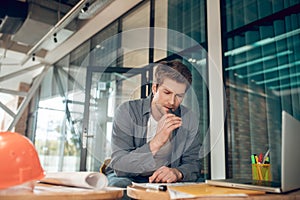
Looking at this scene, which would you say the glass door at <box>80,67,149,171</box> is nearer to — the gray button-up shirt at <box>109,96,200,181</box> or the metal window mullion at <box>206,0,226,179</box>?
the gray button-up shirt at <box>109,96,200,181</box>

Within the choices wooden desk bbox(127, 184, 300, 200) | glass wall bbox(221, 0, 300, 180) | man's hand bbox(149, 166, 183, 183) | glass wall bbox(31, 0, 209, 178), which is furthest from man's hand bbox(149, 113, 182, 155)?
glass wall bbox(221, 0, 300, 180)

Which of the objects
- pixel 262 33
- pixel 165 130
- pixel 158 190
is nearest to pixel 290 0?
pixel 262 33

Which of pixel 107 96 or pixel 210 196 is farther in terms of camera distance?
pixel 107 96

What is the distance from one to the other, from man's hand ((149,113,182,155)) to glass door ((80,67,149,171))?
283 millimetres

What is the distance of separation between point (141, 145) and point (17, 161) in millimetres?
840

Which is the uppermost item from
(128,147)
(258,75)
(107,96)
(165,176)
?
(258,75)

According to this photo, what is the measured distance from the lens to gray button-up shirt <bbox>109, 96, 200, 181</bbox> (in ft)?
4.31

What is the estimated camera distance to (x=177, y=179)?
4.00 ft

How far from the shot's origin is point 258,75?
1.77 meters

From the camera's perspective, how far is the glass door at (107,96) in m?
1.66

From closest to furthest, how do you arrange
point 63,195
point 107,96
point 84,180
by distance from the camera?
1. point 63,195
2. point 84,180
3. point 107,96

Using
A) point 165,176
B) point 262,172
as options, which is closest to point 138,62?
point 165,176

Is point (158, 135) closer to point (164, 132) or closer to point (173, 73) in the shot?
point (164, 132)

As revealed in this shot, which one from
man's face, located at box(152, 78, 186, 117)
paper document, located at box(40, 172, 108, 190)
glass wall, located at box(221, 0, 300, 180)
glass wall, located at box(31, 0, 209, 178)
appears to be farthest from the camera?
glass wall, located at box(31, 0, 209, 178)
